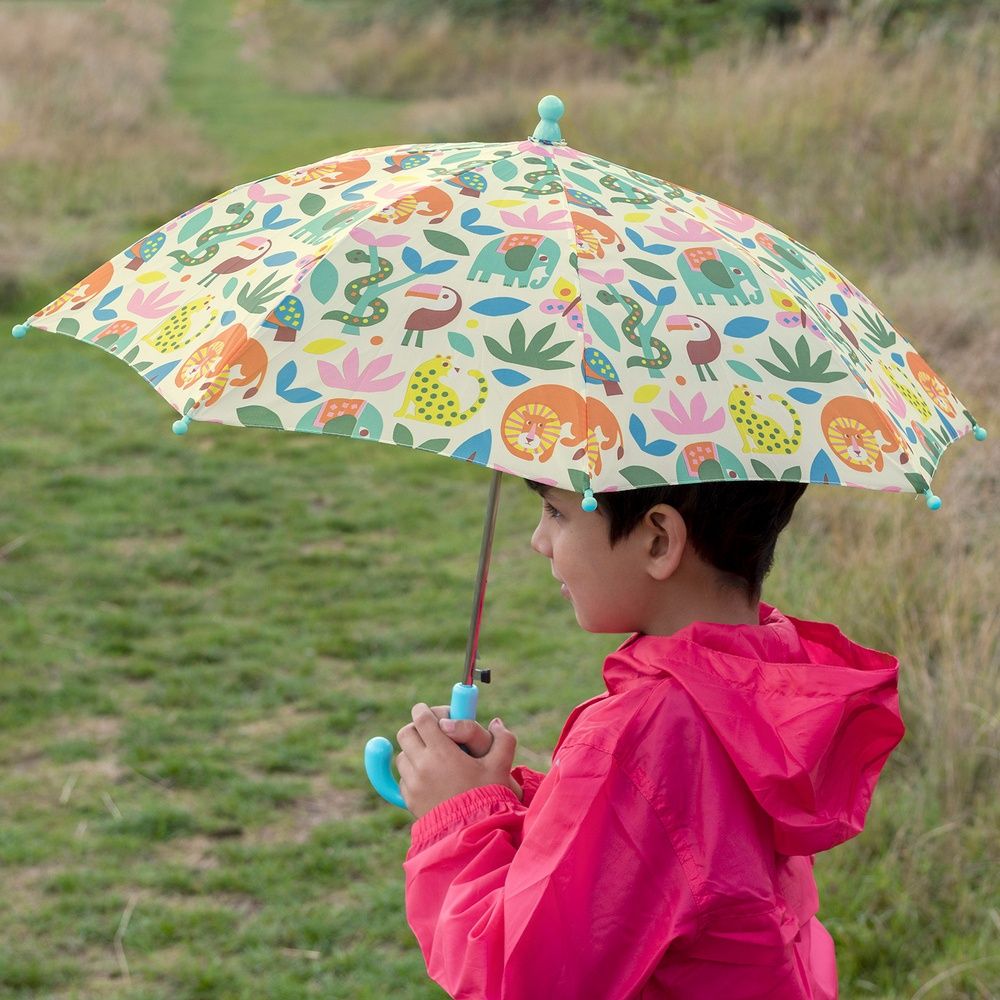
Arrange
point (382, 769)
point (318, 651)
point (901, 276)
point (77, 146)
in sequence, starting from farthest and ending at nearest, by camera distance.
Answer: point (77, 146) < point (901, 276) < point (318, 651) < point (382, 769)

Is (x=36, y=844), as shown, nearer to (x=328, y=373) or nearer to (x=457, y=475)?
(x=328, y=373)

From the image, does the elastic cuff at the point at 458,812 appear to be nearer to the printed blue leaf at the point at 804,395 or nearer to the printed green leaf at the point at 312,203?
the printed blue leaf at the point at 804,395

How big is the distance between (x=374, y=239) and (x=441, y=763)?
0.68 m

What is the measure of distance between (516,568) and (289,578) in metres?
0.92

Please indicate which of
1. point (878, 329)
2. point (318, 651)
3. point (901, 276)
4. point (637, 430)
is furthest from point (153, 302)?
point (901, 276)

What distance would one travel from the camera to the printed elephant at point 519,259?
1685mm

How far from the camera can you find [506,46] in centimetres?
2044

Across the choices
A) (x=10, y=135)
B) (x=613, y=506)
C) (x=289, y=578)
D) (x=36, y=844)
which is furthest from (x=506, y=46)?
(x=613, y=506)

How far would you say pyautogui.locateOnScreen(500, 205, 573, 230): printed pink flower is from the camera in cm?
175

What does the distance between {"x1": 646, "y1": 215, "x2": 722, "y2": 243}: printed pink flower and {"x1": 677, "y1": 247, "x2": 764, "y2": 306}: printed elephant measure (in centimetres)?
2

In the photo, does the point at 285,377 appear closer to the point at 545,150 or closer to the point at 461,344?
the point at 461,344

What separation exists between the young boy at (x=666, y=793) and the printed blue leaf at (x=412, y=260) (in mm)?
317

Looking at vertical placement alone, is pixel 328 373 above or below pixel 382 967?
above

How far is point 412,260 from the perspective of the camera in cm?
171
